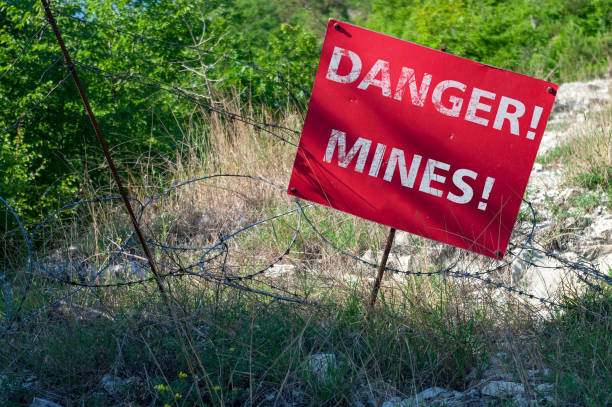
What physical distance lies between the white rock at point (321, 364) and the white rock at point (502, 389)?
65 cm

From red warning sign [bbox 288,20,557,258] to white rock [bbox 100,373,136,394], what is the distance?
46.2 inches

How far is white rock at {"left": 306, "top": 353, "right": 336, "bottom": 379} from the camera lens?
245 centimetres

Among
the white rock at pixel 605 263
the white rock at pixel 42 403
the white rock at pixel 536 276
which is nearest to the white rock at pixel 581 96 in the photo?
the white rock at pixel 605 263

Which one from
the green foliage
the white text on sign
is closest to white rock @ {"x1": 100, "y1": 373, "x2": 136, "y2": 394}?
the white text on sign

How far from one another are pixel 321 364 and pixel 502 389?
2.48ft

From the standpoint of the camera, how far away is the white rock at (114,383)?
247 centimetres

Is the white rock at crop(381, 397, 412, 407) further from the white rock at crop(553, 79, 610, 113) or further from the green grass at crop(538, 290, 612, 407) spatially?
the white rock at crop(553, 79, 610, 113)

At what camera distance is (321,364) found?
2.50 meters

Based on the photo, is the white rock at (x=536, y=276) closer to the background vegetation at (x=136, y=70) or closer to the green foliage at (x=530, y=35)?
the background vegetation at (x=136, y=70)

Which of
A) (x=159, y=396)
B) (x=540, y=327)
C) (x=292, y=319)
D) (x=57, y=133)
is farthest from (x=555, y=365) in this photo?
(x=57, y=133)

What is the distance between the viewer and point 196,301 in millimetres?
2934

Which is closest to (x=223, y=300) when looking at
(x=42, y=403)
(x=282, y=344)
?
(x=282, y=344)

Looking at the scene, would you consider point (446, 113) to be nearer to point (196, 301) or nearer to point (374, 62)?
point (374, 62)

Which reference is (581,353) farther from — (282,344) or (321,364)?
(282,344)
